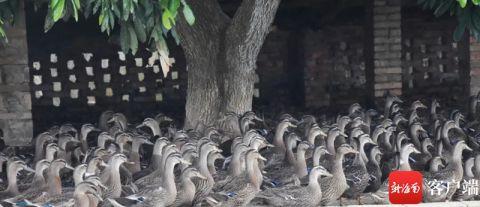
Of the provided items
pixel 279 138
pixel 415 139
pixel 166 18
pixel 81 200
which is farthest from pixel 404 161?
pixel 166 18

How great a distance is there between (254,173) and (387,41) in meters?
5.64

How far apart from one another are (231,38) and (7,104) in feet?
11.8

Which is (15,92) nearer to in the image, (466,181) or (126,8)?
(466,181)

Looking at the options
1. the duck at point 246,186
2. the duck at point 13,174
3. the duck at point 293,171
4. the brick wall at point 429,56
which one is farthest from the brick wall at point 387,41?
the duck at point 13,174

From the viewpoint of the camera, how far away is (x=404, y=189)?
10.4 meters

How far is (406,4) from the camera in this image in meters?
17.3

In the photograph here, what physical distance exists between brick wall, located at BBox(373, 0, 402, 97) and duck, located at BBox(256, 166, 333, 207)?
535 cm

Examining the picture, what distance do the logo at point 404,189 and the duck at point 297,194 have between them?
82cm

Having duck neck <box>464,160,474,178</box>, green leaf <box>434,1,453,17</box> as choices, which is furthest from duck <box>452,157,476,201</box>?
green leaf <box>434,1,453,17</box>

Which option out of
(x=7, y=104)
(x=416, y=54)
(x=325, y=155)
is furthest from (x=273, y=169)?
(x=416, y=54)

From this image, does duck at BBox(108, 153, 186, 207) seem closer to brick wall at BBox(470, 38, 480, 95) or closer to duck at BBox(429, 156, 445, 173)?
duck at BBox(429, 156, 445, 173)

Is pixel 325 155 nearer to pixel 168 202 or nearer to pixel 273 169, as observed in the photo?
pixel 273 169

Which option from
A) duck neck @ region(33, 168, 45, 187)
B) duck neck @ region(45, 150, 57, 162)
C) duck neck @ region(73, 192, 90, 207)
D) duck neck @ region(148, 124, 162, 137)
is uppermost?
duck neck @ region(148, 124, 162, 137)

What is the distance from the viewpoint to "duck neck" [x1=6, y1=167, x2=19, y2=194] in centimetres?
1118
